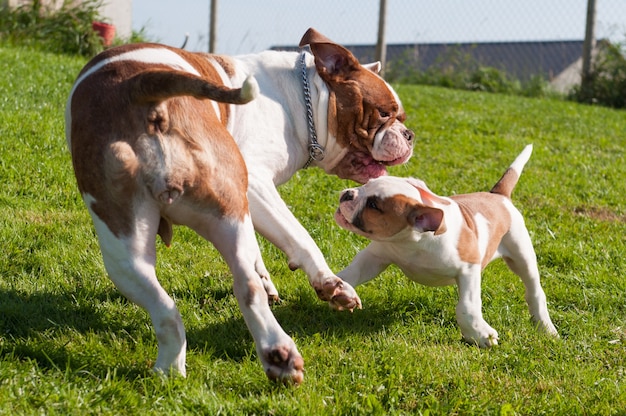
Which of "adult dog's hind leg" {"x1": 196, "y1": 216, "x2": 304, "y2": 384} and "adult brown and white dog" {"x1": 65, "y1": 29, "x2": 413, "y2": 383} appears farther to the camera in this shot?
"adult dog's hind leg" {"x1": 196, "y1": 216, "x2": 304, "y2": 384}

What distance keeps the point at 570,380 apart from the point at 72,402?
87.8 inches

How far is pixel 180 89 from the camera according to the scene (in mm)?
3100

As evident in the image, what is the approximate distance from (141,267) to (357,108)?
1.86m

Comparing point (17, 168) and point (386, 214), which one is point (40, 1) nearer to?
point (17, 168)

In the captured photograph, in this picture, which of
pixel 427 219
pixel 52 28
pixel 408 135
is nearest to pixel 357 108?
pixel 408 135

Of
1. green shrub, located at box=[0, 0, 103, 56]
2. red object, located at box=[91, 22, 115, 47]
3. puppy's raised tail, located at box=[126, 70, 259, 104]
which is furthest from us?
red object, located at box=[91, 22, 115, 47]

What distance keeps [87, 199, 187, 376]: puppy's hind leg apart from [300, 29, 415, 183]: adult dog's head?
165cm

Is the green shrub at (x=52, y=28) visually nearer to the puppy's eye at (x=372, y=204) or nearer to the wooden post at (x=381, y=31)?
the wooden post at (x=381, y=31)

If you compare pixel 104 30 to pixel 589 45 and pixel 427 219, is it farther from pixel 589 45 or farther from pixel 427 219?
pixel 427 219

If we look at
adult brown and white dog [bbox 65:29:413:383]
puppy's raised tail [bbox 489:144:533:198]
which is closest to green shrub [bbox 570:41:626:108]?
puppy's raised tail [bbox 489:144:533:198]

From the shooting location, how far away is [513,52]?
787 inches

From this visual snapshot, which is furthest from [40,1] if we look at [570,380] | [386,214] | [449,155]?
[570,380]

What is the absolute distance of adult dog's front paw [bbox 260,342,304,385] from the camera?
3260 mm

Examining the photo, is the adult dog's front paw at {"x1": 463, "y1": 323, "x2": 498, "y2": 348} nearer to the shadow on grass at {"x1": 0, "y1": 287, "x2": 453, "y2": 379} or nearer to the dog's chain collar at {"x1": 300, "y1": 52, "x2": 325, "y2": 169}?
the shadow on grass at {"x1": 0, "y1": 287, "x2": 453, "y2": 379}
